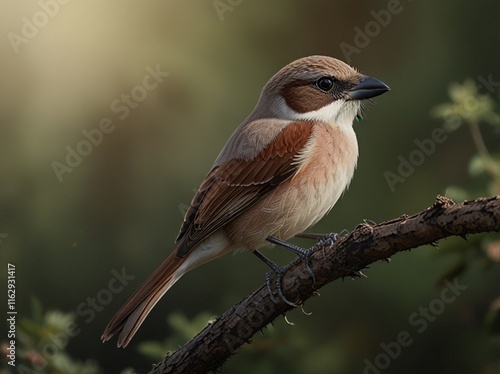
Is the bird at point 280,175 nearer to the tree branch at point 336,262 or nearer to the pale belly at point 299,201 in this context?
the pale belly at point 299,201

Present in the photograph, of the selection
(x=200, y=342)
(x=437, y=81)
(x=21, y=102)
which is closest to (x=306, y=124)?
(x=200, y=342)

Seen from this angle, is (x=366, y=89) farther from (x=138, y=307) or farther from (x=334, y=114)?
(x=138, y=307)

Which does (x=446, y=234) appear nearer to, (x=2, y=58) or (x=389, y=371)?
(x=389, y=371)

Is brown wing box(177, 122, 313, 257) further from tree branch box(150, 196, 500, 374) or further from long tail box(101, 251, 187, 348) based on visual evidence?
tree branch box(150, 196, 500, 374)

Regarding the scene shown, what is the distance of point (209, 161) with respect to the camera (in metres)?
4.18

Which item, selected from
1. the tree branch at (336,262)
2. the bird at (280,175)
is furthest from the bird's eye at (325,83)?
the tree branch at (336,262)

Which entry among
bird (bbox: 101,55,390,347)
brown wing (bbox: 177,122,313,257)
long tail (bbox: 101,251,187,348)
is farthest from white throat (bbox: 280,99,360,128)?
long tail (bbox: 101,251,187,348)

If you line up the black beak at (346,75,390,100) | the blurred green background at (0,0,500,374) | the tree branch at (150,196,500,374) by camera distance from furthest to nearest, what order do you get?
1. the blurred green background at (0,0,500,374)
2. the black beak at (346,75,390,100)
3. the tree branch at (150,196,500,374)

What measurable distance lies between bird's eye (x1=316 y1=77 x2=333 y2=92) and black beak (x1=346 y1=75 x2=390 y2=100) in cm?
8

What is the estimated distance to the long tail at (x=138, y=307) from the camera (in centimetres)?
283

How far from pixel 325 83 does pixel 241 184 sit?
55 cm

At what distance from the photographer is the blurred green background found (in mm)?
4012

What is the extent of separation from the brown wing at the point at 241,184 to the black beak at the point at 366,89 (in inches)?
9.5

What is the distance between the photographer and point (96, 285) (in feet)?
13.2
